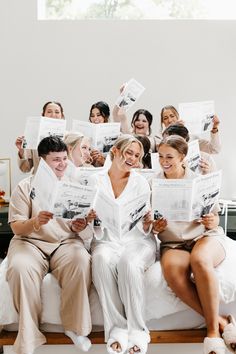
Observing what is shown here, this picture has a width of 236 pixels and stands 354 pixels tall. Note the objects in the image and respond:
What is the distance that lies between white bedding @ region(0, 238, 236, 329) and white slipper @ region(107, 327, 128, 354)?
0.12 metres

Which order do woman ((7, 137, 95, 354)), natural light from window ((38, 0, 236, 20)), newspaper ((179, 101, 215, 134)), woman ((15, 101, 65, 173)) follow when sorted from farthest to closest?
natural light from window ((38, 0, 236, 20)), woman ((15, 101, 65, 173)), newspaper ((179, 101, 215, 134)), woman ((7, 137, 95, 354))

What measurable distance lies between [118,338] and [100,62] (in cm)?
268

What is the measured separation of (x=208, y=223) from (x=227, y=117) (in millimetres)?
2096

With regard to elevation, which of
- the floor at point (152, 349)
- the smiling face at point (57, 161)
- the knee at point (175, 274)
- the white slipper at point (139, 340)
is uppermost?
the smiling face at point (57, 161)

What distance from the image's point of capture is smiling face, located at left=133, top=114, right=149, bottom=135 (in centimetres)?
384

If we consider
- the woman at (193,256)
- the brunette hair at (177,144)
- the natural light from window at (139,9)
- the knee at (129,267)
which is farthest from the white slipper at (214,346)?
the natural light from window at (139,9)

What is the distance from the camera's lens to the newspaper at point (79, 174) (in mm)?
2686

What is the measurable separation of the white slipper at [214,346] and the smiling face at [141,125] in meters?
1.89

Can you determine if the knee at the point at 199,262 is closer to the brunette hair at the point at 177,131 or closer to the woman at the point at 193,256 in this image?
the woman at the point at 193,256

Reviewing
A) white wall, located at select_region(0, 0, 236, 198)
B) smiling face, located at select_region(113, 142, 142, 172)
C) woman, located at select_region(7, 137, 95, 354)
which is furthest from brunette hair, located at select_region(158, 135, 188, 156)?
white wall, located at select_region(0, 0, 236, 198)

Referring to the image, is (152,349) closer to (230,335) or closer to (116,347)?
(116,347)

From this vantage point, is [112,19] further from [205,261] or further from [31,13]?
[205,261]

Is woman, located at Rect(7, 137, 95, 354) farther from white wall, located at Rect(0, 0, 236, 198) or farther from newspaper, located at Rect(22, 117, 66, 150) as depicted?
white wall, located at Rect(0, 0, 236, 198)

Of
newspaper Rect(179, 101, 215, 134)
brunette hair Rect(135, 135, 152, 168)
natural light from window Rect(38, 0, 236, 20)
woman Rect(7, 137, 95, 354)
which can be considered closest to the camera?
woman Rect(7, 137, 95, 354)
